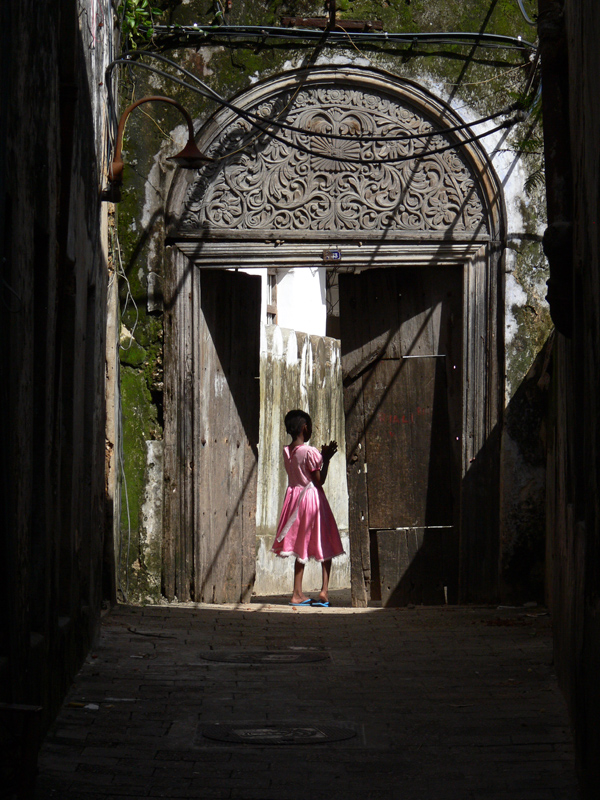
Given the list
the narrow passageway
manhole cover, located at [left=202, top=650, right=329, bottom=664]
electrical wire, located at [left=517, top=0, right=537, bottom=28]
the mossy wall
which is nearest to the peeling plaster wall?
the mossy wall

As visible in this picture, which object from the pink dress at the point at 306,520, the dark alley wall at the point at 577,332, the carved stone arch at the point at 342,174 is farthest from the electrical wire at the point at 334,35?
the pink dress at the point at 306,520

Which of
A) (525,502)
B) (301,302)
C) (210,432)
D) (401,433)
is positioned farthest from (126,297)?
(301,302)

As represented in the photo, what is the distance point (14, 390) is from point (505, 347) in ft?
19.5

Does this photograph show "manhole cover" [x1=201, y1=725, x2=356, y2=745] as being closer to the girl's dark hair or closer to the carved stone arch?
the carved stone arch

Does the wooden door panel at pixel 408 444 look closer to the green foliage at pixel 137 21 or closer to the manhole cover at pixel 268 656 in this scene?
the manhole cover at pixel 268 656

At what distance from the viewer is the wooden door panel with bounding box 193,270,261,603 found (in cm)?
867

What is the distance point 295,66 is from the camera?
8602mm

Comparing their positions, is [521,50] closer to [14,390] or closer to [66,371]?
[66,371]

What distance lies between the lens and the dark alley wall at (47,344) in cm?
312

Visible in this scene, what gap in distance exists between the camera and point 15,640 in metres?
3.20

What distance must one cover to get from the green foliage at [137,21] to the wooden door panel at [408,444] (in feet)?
11.6

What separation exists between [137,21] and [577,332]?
5771mm

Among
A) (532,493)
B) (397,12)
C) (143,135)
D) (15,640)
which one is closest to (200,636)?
(532,493)

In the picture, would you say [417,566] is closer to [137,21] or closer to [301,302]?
[137,21]
